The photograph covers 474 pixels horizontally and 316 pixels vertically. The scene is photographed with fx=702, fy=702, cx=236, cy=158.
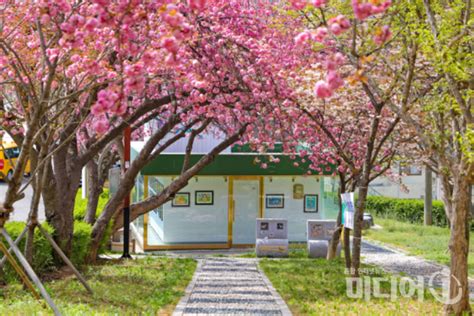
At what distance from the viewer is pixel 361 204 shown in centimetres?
1177

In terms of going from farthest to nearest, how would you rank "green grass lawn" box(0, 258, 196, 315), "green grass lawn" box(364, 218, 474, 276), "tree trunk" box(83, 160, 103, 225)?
1. "green grass lawn" box(364, 218, 474, 276)
2. "tree trunk" box(83, 160, 103, 225)
3. "green grass lawn" box(0, 258, 196, 315)

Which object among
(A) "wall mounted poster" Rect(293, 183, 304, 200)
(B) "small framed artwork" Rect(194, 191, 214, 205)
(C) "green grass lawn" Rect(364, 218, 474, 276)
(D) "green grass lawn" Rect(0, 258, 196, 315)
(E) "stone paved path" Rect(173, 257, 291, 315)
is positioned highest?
(A) "wall mounted poster" Rect(293, 183, 304, 200)

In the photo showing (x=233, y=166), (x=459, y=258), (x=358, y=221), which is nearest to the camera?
(x=459, y=258)

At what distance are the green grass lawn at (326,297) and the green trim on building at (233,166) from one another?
6466 mm

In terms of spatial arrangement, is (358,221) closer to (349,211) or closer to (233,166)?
(349,211)

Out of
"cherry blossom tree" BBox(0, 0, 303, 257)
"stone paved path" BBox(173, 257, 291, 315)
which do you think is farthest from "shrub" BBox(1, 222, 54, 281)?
"stone paved path" BBox(173, 257, 291, 315)

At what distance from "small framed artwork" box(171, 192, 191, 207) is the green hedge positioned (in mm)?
12466

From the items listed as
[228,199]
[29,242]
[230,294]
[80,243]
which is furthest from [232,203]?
[29,242]

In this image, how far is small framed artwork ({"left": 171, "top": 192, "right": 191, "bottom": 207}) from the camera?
21.6 m

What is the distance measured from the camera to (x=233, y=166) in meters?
21.5

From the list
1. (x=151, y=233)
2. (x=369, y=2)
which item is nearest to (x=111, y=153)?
(x=151, y=233)

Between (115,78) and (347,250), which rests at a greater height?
(115,78)

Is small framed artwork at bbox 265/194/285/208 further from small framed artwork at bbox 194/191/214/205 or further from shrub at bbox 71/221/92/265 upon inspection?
shrub at bbox 71/221/92/265

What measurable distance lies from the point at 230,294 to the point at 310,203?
36.8ft
